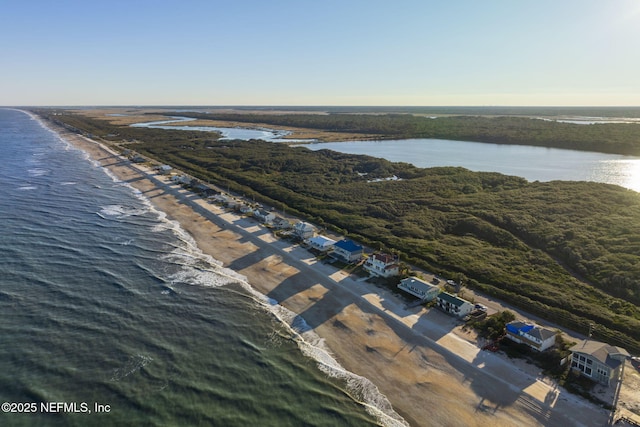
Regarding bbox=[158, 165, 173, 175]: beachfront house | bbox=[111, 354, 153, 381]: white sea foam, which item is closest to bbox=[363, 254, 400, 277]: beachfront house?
bbox=[111, 354, 153, 381]: white sea foam

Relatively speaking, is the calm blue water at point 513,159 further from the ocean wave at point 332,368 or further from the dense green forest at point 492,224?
the ocean wave at point 332,368

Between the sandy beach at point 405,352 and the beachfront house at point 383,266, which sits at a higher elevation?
the beachfront house at point 383,266

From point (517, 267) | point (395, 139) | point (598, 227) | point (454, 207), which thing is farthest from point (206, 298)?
point (395, 139)

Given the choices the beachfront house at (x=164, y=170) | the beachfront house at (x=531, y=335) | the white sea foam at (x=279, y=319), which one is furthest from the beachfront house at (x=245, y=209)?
the beachfront house at (x=531, y=335)

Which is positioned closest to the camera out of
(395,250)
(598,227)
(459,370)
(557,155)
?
(459,370)

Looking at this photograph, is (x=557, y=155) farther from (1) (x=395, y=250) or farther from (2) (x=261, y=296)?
(2) (x=261, y=296)

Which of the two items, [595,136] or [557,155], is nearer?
[557,155]

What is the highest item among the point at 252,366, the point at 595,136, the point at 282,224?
the point at 595,136
